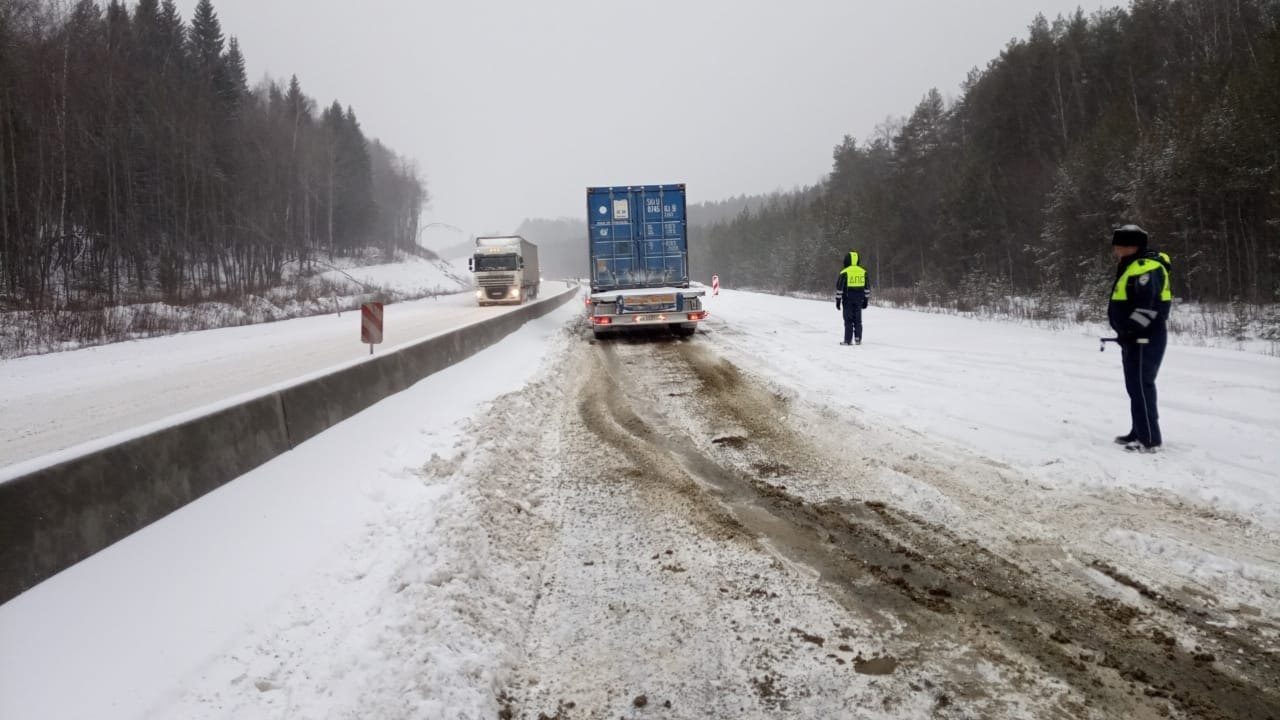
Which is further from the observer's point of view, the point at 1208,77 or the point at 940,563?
the point at 1208,77

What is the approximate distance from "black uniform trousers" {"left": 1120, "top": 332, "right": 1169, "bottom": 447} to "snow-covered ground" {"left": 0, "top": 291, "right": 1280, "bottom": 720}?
300 millimetres

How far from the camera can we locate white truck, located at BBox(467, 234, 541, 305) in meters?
32.6

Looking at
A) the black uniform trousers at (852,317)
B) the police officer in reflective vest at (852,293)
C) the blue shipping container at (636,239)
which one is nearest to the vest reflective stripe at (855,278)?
the police officer in reflective vest at (852,293)

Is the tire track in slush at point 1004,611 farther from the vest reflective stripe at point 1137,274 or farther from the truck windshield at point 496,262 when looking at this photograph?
the truck windshield at point 496,262

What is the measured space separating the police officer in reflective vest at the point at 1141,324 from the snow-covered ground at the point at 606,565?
35 centimetres

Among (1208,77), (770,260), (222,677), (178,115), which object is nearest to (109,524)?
(222,677)

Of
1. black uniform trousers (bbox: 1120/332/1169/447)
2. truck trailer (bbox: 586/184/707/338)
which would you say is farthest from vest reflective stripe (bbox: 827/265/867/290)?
black uniform trousers (bbox: 1120/332/1169/447)

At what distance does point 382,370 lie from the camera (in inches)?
314

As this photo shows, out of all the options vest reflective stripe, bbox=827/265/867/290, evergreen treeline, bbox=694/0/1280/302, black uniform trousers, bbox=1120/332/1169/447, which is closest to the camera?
black uniform trousers, bbox=1120/332/1169/447

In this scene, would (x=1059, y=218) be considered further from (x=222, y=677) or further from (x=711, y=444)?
(x=222, y=677)

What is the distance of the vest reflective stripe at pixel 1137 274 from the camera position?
560 centimetres

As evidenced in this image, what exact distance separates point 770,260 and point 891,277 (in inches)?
1269

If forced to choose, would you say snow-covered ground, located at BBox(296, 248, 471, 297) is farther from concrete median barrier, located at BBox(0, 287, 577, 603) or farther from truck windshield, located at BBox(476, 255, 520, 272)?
concrete median barrier, located at BBox(0, 287, 577, 603)

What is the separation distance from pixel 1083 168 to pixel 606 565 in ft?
137
